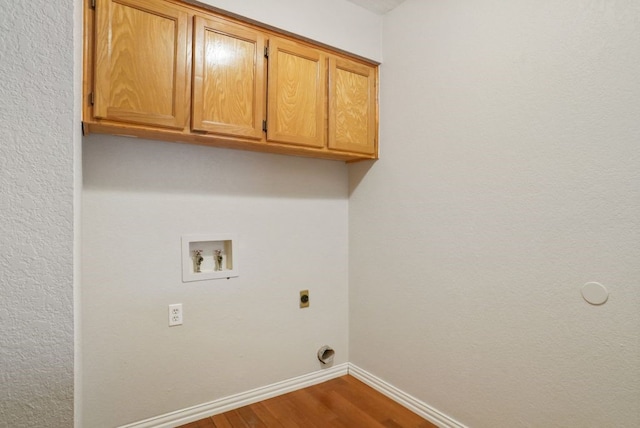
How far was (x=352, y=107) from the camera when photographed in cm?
214

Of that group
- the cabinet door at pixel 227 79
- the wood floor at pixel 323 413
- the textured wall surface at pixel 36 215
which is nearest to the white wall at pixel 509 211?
the wood floor at pixel 323 413

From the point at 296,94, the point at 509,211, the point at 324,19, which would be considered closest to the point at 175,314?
the point at 296,94

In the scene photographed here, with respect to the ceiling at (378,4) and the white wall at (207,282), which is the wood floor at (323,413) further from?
the ceiling at (378,4)

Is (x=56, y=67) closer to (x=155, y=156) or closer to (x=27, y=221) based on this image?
(x=27, y=221)

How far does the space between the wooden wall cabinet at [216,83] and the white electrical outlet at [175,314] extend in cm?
92

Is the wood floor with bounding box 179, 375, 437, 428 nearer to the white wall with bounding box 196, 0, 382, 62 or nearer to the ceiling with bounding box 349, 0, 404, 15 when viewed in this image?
the white wall with bounding box 196, 0, 382, 62

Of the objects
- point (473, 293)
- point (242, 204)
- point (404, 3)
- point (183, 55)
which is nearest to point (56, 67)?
point (183, 55)

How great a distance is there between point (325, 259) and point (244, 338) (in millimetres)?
753

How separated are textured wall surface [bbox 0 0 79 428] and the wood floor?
135cm

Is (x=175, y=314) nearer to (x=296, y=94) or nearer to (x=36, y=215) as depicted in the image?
(x=36, y=215)

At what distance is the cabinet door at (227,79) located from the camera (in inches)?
64.4

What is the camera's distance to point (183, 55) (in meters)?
1.60

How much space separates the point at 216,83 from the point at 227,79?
0.06 m

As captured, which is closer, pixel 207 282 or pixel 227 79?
pixel 227 79
